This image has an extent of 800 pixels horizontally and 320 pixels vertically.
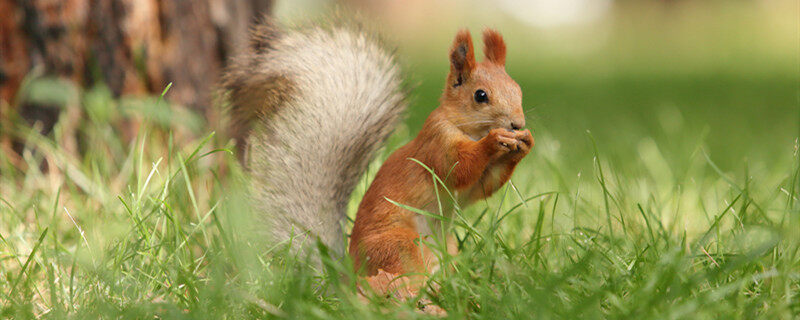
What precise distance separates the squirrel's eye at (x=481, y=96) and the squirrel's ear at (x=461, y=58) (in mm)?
45

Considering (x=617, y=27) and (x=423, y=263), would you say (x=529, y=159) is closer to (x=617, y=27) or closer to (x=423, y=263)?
(x=423, y=263)

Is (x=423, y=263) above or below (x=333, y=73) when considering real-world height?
below

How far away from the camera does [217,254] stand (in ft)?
3.99

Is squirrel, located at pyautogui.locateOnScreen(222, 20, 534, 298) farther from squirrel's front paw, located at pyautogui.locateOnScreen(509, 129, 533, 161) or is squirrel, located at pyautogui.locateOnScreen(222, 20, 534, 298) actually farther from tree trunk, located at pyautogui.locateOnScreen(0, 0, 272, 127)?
tree trunk, located at pyautogui.locateOnScreen(0, 0, 272, 127)

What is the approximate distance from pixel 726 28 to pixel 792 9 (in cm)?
76

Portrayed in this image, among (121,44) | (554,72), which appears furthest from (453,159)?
(554,72)

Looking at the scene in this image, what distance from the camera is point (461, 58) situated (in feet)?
3.85

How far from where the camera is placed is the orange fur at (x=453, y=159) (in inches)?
43.9

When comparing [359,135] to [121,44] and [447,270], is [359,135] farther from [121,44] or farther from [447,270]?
[121,44]

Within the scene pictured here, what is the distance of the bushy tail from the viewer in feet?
4.30

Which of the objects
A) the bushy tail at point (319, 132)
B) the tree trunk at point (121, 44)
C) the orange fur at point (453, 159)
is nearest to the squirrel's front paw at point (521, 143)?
the orange fur at point (453, 159)

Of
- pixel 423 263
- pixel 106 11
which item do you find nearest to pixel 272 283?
pixel 423 263

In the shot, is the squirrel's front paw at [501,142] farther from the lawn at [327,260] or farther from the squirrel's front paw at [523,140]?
the lawn at [327,260]

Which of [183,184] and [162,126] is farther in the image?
[162,126]
